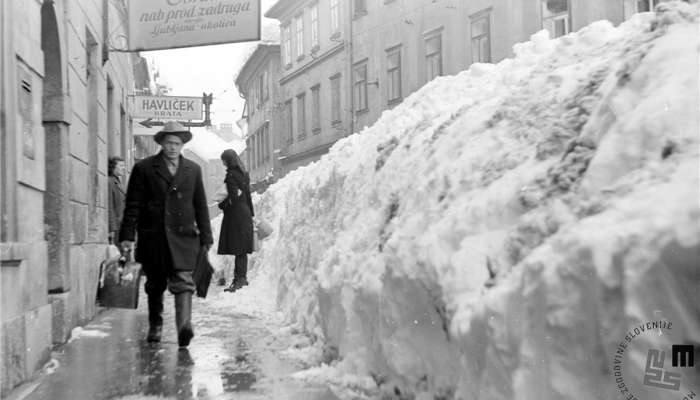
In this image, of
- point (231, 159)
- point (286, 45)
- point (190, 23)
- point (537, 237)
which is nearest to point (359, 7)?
point (286, 45)

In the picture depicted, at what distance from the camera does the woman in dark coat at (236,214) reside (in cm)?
1083

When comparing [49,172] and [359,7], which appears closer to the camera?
[49,172]

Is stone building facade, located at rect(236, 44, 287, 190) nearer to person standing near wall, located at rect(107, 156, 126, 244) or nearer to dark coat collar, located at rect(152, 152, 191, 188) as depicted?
person standing near wall, located at rect(107, 156, 126, 244)

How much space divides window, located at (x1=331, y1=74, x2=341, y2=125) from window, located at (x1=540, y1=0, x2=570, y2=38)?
11.7 meters

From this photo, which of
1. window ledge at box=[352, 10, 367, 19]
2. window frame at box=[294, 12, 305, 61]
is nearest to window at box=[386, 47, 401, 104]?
window ledge at box=[352, 10, 367, 19]

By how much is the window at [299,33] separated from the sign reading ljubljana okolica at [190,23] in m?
25.1

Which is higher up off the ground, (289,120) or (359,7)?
(359,7)

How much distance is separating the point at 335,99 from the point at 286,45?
7490 mm

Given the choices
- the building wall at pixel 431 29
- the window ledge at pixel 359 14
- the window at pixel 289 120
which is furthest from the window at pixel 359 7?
the window at pixel 289 120

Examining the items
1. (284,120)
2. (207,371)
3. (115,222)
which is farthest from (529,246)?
(284,120)

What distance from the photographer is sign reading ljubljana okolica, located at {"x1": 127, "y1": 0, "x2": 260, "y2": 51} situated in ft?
30.0

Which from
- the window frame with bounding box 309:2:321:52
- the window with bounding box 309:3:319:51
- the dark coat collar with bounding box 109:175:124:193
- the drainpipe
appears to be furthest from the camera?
the window with bounding box 309:3:319:51

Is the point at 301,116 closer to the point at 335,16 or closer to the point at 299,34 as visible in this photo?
the point at 299,34

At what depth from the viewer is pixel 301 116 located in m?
34.9
